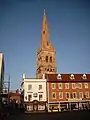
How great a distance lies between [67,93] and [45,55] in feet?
97.5

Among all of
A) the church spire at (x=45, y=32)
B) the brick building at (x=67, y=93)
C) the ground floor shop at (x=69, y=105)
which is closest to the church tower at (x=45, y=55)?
the church spire at (x=45, y=32)

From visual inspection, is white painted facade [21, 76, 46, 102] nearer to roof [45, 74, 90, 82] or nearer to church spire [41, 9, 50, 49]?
roof [45, 74, 90, 82]

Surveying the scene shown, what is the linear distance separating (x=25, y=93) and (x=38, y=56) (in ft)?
109

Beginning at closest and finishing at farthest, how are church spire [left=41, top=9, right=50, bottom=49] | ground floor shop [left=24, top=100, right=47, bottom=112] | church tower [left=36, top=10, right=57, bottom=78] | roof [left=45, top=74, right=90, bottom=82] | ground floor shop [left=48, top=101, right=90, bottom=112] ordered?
ground floor shop [left=24, top=100, right=47, bottom=112], ground floor shop [left=48, top=101, right=90, bottom=112], roof [left=45, top=74, right=90, bottom=82], church tower [left=36, top=10, right=57, bottom=78], church spire [left=41, top=9, right=50, bottom=49]

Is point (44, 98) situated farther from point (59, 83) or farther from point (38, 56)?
point (38, 56)

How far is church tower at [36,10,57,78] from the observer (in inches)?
2616

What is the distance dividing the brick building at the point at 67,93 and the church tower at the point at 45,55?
23.9 meters

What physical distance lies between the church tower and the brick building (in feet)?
78.5

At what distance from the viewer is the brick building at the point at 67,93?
39.6 metres

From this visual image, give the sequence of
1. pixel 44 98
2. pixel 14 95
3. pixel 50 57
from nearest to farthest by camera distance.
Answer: pixel 44 98
pixel 14 95
pixel 50 57

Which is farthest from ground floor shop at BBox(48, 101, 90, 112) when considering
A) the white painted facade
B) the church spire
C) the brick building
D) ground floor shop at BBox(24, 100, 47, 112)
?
the church spire

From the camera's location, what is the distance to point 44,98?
3953cm

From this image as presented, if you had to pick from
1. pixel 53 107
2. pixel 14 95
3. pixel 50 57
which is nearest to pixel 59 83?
pixel 53 107

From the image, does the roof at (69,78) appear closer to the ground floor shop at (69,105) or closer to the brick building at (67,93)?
the brick building at (67,93)
